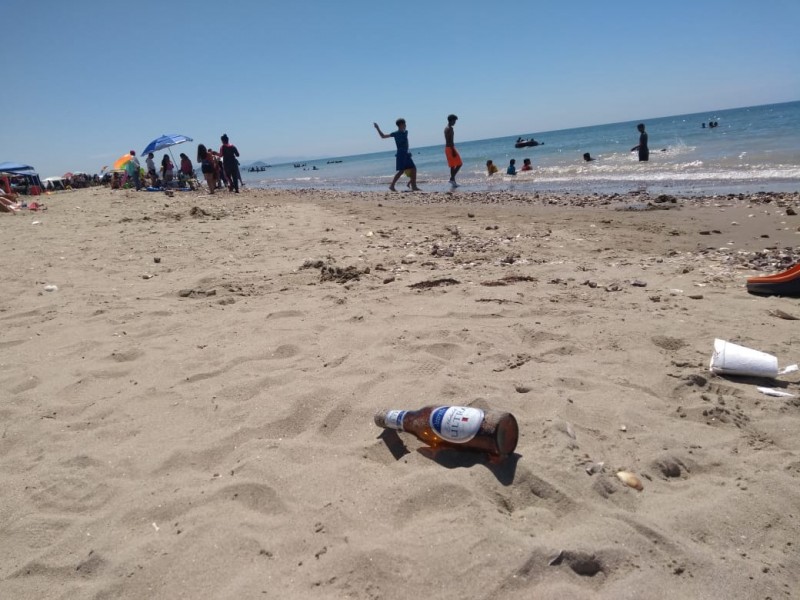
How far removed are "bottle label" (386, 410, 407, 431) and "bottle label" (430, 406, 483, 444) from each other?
0.16 metres

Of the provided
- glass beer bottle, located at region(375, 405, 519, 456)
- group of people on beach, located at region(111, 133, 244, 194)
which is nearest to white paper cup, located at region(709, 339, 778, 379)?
glass beer bottle, located at region(375, 405, 519, 456)

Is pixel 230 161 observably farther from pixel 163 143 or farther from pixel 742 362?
pixel 742 362

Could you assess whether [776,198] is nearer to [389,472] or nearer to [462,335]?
[462,335]

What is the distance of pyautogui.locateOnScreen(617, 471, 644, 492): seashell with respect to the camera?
6.29ft

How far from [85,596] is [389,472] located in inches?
42.6

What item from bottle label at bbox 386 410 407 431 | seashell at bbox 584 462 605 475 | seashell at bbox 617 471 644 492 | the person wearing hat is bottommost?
seashell at bbox 617 471 644 492

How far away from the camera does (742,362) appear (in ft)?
8.71

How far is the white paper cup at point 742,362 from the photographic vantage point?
104 inches

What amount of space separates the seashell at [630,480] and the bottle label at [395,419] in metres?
0.90

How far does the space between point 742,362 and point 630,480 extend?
1228 millimetres

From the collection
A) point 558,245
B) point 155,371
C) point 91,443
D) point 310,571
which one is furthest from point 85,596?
point 558,245

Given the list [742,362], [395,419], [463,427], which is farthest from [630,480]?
[742,362]

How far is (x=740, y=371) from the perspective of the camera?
2658 millimetres

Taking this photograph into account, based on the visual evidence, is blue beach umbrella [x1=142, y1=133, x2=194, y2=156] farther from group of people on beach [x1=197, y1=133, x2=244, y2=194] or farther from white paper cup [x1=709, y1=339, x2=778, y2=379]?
white paper cup [x1=709, y1=339, x2=778, y2=379]
